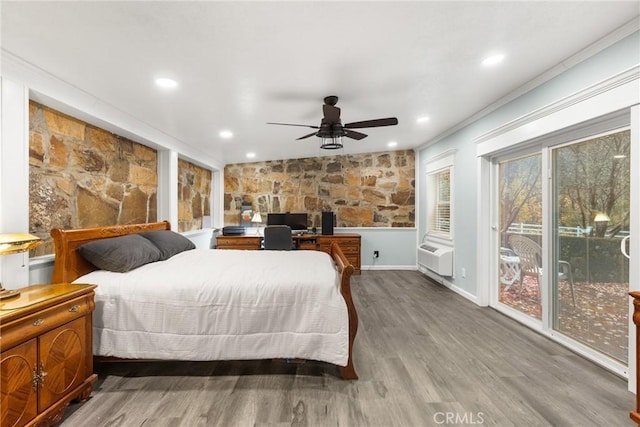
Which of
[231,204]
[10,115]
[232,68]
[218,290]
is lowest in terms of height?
[218,290]

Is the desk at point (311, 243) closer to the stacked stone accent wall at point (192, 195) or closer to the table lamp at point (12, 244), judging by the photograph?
the stacked stone accent wall at point (192, 195)

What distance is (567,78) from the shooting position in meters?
2.35

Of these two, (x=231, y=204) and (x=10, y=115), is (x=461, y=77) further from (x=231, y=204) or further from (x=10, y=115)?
(x=231, y=204)

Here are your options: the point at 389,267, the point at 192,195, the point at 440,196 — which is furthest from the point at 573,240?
the point at 192,195

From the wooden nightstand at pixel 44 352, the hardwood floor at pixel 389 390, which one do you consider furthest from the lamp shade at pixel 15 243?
the hardwood floor at pixel 389 390

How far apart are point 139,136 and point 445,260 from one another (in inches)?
172

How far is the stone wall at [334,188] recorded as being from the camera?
5.77 meters

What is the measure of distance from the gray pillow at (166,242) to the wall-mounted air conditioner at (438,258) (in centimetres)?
353

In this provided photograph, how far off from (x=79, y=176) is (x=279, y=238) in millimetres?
2654

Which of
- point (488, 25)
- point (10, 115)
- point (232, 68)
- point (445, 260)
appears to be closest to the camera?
point (488, 25)

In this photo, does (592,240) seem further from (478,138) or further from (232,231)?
(232,231)

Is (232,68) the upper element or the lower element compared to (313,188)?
upper

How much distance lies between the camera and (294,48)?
194 cm

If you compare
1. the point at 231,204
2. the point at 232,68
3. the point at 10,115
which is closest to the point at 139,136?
the point at 10,115
